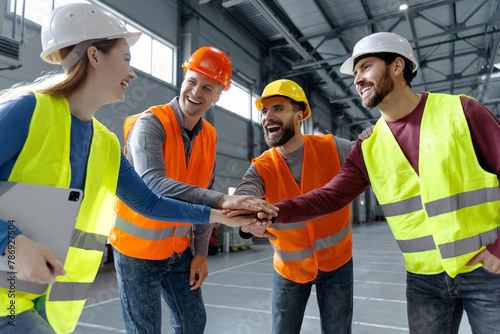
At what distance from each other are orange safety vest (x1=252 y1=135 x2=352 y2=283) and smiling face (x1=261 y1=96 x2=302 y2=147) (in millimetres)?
125

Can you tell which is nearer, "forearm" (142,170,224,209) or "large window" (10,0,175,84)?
"forearm" (142,170,224,209)

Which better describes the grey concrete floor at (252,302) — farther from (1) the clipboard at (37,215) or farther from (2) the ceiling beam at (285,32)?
(2) the ceiling beam at (285,32)

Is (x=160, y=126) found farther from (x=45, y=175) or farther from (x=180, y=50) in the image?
(x=180, y=50)

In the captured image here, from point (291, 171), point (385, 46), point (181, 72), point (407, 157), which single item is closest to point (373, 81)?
point (385, 46)

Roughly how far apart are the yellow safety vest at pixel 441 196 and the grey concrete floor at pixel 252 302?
302 cm

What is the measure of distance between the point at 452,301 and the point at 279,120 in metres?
1.61

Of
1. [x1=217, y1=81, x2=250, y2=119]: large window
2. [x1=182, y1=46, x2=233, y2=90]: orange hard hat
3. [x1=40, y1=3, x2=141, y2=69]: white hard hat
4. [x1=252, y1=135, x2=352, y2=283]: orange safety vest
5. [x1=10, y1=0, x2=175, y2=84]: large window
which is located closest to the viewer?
[x1=40, y1=3, x2=141, y2=69]: white hard hat

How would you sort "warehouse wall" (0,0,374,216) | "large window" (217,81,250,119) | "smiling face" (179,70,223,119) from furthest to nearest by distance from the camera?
"large window" (217,81,250,119) < "warehouse wall" (0,0,374,216) < "smiling face" (179,70,223,119)

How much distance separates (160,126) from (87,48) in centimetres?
75

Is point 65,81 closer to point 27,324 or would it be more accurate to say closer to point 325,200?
point 27,324

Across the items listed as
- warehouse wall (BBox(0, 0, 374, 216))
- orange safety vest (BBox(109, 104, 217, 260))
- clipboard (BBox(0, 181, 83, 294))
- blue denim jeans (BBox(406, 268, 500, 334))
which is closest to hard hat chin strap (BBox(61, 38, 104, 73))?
clipboard (BBox(0, 181, 83, 294))

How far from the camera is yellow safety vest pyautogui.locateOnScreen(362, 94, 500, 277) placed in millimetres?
1762

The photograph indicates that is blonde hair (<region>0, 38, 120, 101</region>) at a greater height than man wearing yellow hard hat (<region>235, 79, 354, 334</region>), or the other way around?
blonde hair (<region>0, 38, 120, 101</region>)

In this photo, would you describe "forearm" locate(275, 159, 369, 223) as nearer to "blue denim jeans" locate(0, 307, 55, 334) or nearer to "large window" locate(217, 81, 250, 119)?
"blue denim jeans" locate(0, 307, 55, 334)
